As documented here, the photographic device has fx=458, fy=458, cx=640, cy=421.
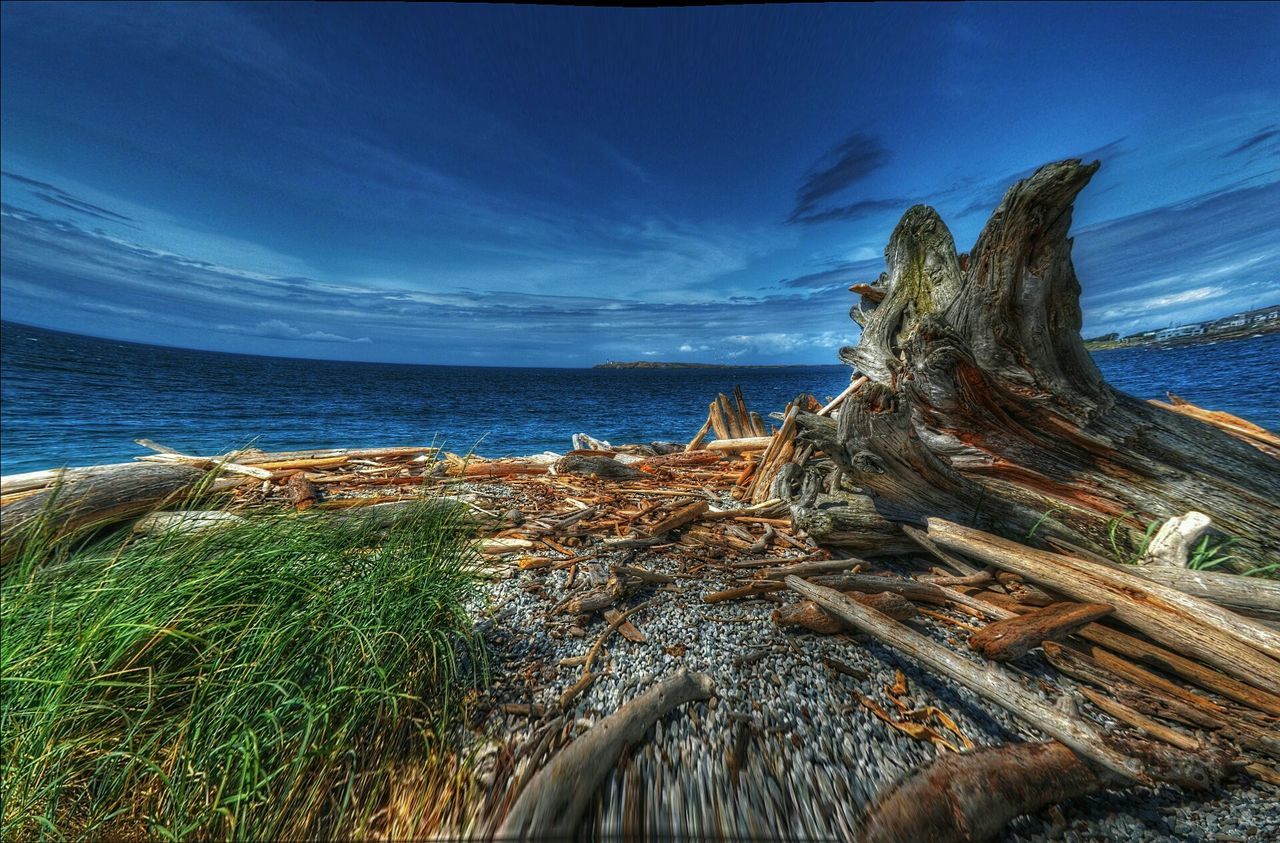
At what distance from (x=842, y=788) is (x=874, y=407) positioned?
7.91ft

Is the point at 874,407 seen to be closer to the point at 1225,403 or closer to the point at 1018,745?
the point at 1018,745

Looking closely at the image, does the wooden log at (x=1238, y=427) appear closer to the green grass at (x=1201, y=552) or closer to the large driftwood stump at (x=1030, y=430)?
the large driftwood stump at (x=1030, y=430)

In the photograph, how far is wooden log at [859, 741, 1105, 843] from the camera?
1.26 m

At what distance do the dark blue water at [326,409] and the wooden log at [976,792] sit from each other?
279 centimetres

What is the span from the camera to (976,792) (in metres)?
1.34

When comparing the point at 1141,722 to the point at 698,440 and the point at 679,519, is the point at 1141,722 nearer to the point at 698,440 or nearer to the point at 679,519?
the point at 679,519

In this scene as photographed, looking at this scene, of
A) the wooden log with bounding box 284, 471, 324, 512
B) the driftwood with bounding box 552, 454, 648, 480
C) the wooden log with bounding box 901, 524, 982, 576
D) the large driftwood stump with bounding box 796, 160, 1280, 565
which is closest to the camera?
the wooden log with bounding box 901, 524, 982, 576

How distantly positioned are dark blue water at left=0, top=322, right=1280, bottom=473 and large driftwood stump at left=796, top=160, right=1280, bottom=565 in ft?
9.24

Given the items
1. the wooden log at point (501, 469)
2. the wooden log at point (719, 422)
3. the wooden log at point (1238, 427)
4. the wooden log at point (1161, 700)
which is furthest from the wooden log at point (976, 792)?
the wooden log at point (719, 422)

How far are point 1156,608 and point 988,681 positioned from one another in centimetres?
129

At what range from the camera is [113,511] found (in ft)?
11.4

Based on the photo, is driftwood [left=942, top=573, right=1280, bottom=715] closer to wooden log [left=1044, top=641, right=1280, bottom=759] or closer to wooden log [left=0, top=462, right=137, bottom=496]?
wooden log [left=1044, top=641, right=1280, bottom=759]

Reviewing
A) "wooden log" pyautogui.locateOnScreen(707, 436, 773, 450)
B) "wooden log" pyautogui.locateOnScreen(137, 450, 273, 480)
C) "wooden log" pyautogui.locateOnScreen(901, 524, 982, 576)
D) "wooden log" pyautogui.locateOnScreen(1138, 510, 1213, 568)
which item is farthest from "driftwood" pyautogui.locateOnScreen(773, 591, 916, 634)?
"wooden log" pyautogui.locateOnScreen(137, 450, 273, 480)

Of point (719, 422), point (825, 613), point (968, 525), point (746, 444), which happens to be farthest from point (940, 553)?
point (719, 422)
